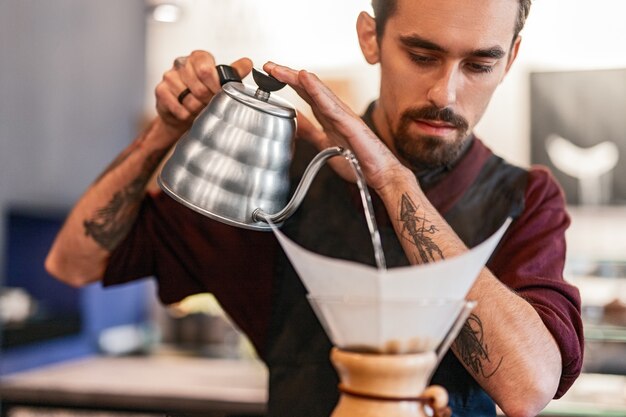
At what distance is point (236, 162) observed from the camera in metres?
1.11

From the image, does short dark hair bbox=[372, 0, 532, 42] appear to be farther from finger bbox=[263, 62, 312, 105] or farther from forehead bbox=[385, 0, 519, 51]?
finger bbox=[263, 62, 312, 105]

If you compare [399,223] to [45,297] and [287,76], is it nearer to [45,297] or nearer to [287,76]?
[287,76]

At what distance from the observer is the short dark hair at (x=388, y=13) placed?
134 centimetres

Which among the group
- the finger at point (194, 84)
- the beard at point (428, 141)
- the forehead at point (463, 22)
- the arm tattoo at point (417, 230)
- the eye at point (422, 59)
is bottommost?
the arm tattoo at point (417, 230)

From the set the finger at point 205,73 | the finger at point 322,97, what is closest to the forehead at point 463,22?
the finger at point 322,97

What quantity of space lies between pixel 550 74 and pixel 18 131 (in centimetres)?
252

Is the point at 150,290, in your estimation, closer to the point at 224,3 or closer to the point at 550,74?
the point at 224,3

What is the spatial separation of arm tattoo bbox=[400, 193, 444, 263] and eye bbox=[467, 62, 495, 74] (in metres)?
0.27

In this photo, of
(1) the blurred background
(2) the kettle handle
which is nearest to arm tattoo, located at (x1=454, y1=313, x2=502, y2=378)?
(2) the kettle handle

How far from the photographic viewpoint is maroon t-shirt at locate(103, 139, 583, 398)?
1321 mm

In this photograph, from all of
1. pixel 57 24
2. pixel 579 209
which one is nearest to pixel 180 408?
pixel 57 24

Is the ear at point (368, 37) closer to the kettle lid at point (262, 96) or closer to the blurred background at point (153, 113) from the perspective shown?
the kettle lid at point (262, 96)

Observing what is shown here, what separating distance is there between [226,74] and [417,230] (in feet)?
1.28

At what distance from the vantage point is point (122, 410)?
2801 millimetres
